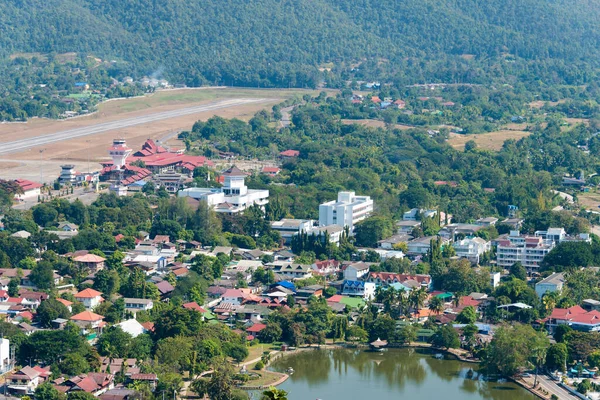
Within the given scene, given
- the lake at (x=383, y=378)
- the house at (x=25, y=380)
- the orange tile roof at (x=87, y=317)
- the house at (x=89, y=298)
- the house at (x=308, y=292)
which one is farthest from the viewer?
the house at (x=308, y=292)

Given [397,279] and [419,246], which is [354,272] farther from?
[419,246]

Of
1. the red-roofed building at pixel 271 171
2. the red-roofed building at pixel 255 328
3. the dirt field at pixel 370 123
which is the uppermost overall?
the red-roofed building at pixel 255 328

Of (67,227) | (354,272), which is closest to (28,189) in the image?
(67,227)

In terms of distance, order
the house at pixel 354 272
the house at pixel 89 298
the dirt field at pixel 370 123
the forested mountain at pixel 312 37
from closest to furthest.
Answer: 1. the house at pixel 89 298
2. the house at pixel 354 272
3. the dirt field at pixel 370 123
4. the forested mountain at pixel 312 37

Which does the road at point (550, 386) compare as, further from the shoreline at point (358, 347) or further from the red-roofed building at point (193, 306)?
the red-roofed building at point (193, 306)

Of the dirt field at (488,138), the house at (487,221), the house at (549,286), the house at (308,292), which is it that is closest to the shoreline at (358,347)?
the house at (308,292)

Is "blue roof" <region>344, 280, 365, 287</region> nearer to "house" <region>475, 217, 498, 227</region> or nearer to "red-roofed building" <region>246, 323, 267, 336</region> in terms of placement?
"red-roofed building" <region>246, 323, 267, 336</region>

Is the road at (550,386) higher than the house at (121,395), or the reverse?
the house at (121,395)
